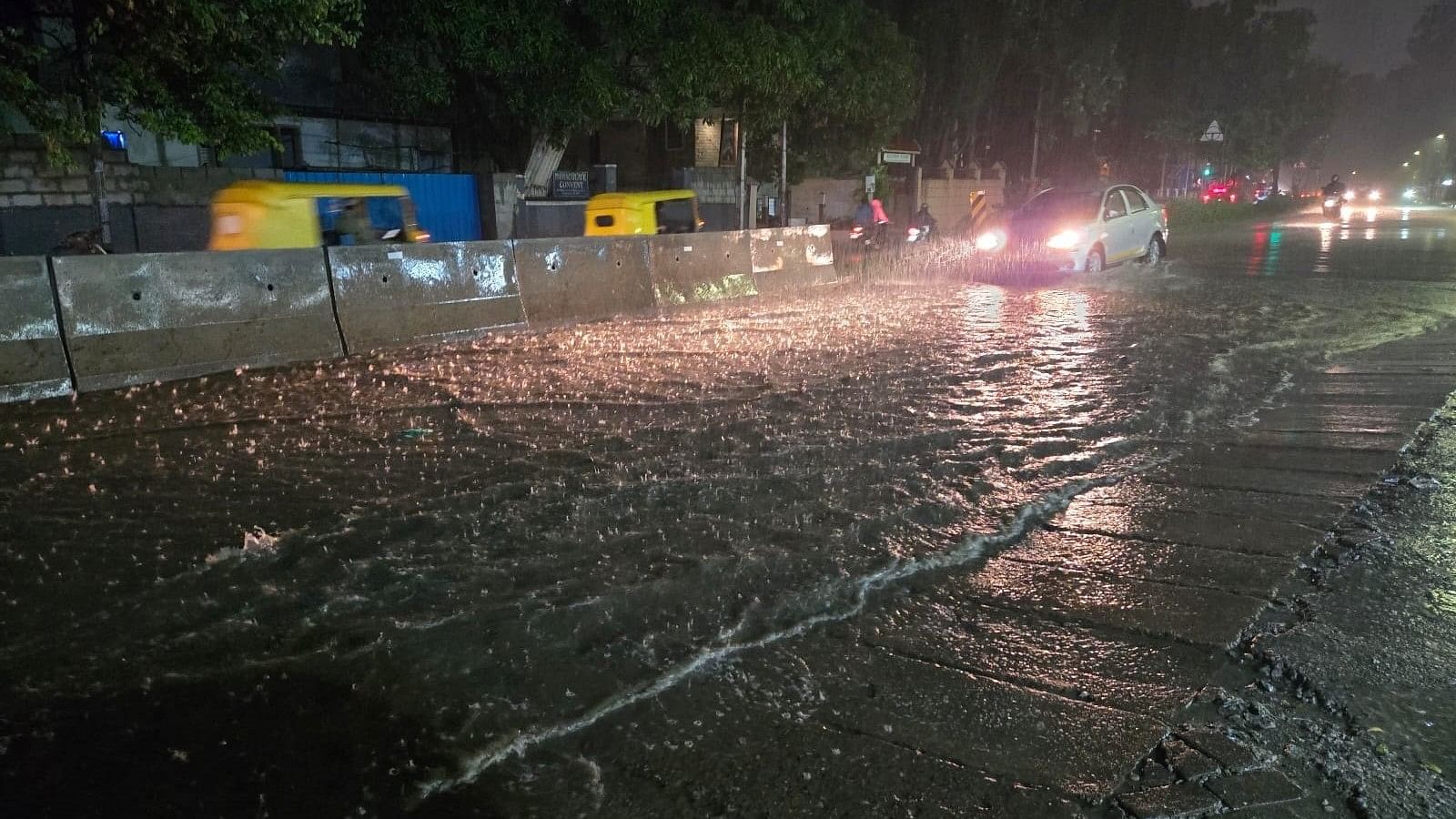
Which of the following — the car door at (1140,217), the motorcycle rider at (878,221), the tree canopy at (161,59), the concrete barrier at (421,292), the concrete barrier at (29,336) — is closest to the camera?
the concrete barrier at (29,336)

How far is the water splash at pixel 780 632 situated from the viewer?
3.07m

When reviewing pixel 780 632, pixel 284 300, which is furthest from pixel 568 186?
pixel 780 632

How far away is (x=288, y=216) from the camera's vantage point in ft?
37.8

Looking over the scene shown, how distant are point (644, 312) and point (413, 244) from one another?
10.8 ft

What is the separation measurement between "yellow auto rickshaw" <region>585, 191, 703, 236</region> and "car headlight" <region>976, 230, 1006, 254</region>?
527 centimetres

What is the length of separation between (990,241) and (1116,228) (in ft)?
6.71

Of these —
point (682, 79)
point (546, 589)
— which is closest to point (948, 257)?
point (682, 79)

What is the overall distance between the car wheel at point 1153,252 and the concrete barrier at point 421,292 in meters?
12.2

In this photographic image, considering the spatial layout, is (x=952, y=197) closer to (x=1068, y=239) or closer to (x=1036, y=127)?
(x=1036, y=127)

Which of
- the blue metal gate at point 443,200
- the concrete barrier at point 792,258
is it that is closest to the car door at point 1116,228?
the concrete barrier at point 792,258

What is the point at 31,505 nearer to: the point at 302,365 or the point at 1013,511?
the point at 302,365

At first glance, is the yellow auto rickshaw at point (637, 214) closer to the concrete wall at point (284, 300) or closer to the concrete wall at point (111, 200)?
the concrete wall at point (284, 300)

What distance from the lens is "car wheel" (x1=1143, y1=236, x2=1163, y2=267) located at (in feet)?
59.0

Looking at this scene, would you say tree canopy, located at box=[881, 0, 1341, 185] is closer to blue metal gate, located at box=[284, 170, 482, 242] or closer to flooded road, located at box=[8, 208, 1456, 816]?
blue metal gate, located at box=[284, 170, 482, 242]
